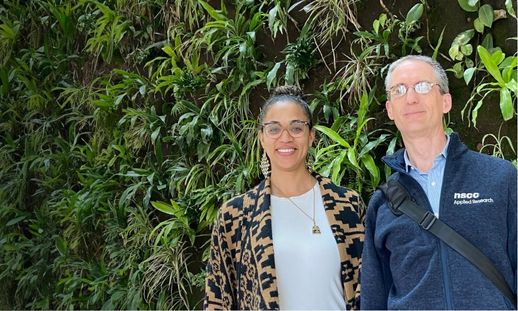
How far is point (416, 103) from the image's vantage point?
156 cm

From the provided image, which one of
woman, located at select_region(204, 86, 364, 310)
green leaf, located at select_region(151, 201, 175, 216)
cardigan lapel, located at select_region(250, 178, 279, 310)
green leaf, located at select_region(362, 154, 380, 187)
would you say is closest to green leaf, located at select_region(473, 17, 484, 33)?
green leaf, located at select_region(362, 154, 380, 187)

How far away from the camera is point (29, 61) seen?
468 cm

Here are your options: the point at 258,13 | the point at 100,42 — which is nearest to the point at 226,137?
the point at 258,13

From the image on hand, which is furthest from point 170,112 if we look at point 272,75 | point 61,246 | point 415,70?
point 415,70

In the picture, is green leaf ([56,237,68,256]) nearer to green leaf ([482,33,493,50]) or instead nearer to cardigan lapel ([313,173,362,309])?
cardigan lapel ([313,173,362,309])

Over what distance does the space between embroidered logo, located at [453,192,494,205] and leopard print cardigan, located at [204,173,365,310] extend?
415mm

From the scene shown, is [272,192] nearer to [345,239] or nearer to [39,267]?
[345,239]

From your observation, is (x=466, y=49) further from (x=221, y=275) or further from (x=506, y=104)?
(x=221, y=275)

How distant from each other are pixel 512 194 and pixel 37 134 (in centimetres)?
369

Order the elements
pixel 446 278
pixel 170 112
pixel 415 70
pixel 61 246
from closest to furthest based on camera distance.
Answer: pixel 446 278 → pixel 415 70 → pixel 170 112 → pixel 61 246

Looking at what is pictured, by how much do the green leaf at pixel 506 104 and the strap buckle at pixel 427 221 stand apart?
76cm

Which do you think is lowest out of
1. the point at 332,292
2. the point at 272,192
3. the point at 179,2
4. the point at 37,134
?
the point at 332,292

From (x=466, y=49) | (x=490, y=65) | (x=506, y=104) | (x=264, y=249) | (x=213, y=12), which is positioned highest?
(x=213, y=12)

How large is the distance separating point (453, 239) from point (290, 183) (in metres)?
0.59
